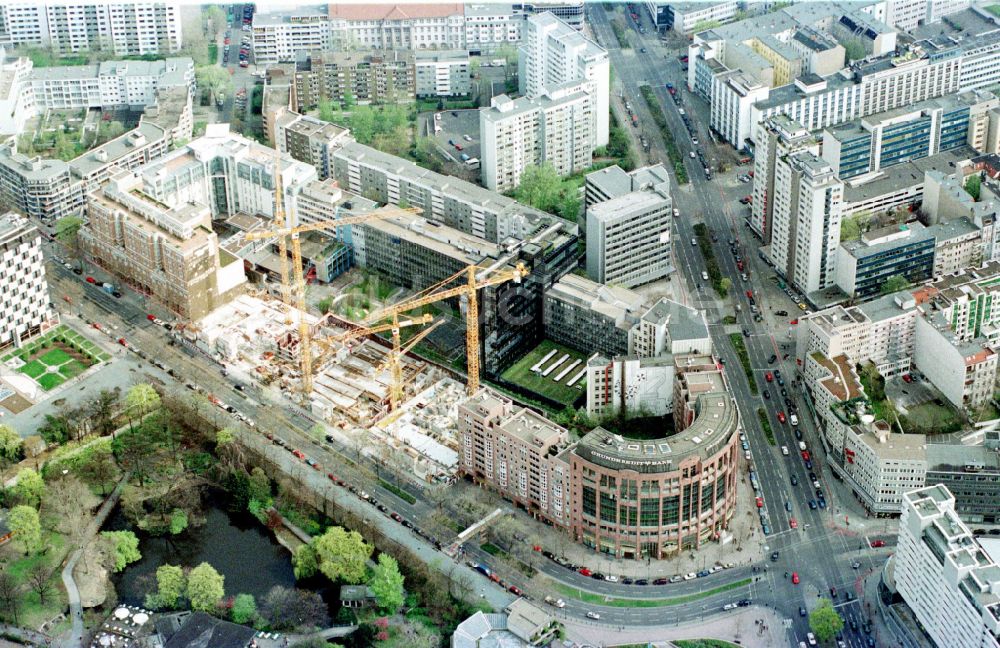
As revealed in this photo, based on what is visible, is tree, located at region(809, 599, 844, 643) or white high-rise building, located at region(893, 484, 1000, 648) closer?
white high-rise building, located at region(893, 484, 1000, 648)

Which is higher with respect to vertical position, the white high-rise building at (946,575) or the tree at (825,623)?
the white high-rise building at (946,575)

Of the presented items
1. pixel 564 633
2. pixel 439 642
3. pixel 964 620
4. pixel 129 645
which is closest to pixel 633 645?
pixel 564 633

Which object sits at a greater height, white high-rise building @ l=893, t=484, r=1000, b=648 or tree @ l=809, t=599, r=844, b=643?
white high-rise building @ l=893, t=484, r=1000, b=648

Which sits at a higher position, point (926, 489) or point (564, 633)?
point (926, 489)

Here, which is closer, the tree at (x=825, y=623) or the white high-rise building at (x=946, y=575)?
the white high-rise building at (x=946, y=575)

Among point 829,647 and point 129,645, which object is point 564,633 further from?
point 129,645
